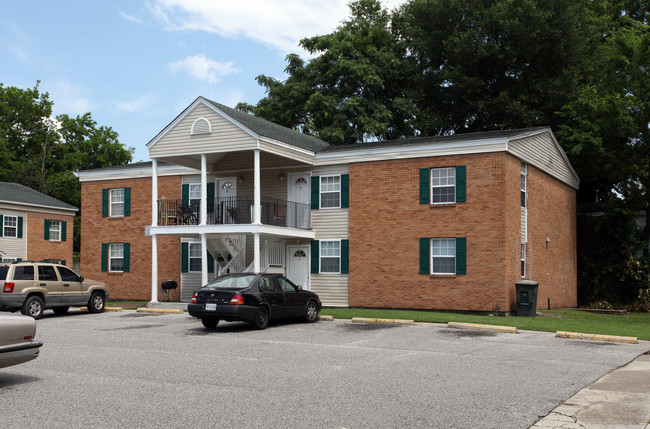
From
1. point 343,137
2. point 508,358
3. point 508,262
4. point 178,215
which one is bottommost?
point 508,358

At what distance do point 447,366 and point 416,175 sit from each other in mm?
14014

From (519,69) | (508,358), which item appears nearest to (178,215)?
(508,358)

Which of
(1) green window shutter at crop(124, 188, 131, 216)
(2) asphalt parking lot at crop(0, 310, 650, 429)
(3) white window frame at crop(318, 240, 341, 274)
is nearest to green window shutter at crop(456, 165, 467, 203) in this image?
(3) white window frame at crop(318, 240, 341, 274)

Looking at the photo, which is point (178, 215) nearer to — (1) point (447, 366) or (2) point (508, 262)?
(2) point (508, 262)

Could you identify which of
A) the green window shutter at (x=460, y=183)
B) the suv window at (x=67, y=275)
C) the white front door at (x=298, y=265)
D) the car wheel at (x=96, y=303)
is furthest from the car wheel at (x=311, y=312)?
the suv window at (x=67, y=275)

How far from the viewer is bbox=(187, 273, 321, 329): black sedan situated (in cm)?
1688

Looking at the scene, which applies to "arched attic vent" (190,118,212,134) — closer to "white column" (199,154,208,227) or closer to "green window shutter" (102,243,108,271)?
"white column" (199,154,208,227)

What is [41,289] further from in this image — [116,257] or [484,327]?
[484,327]

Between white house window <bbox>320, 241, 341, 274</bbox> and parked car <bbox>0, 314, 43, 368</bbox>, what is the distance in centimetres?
1745

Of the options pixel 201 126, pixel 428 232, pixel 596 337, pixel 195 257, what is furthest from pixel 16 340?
pixel 195 257

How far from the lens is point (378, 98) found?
1689 inches

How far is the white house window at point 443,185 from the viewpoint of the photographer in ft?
79.7

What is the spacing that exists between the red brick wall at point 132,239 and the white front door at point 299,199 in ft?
18.5

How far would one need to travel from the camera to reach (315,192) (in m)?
26.9
